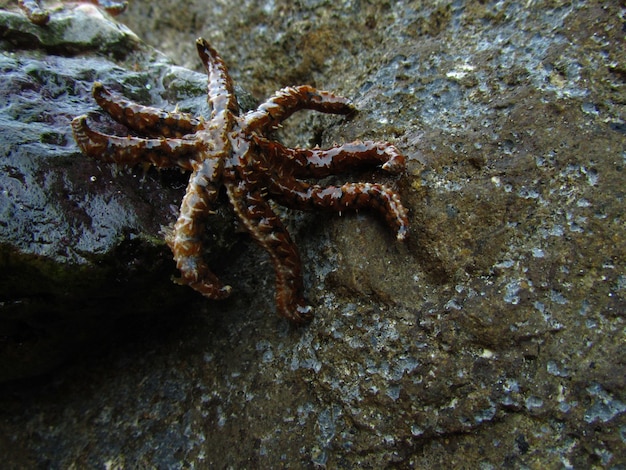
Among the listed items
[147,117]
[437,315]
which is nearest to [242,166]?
[147,117]

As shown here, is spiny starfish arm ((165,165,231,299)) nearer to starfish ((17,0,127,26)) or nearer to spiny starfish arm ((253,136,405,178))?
spiny starfish arm ((253,136,405,178))

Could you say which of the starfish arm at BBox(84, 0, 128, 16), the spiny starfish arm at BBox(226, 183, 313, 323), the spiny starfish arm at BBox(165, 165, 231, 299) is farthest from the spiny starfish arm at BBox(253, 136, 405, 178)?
the starfish arm at BBox(84, 0, 128, 16)

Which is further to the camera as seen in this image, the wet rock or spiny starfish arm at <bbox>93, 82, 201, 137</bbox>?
spiny starfish arm at <bbox>93, 82, 201, 137</bbox>

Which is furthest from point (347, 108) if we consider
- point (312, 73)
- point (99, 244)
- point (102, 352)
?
point (102, 352)

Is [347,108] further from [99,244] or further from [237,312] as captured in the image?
[99,244]

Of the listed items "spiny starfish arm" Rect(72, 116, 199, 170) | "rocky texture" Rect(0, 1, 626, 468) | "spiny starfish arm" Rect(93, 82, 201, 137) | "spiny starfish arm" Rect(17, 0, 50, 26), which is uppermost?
"spiny starfish arm" Rect(17, 0, 50, 26)

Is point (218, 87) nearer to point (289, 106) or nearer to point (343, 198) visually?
point (289, 106)

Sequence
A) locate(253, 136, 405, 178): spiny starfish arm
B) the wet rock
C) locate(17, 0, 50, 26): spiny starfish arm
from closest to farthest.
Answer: the wet rock → locate(253, 136, 405, 178): spiny starfish arm → locate(17, 0, 50, 26): spiny starfish arm
